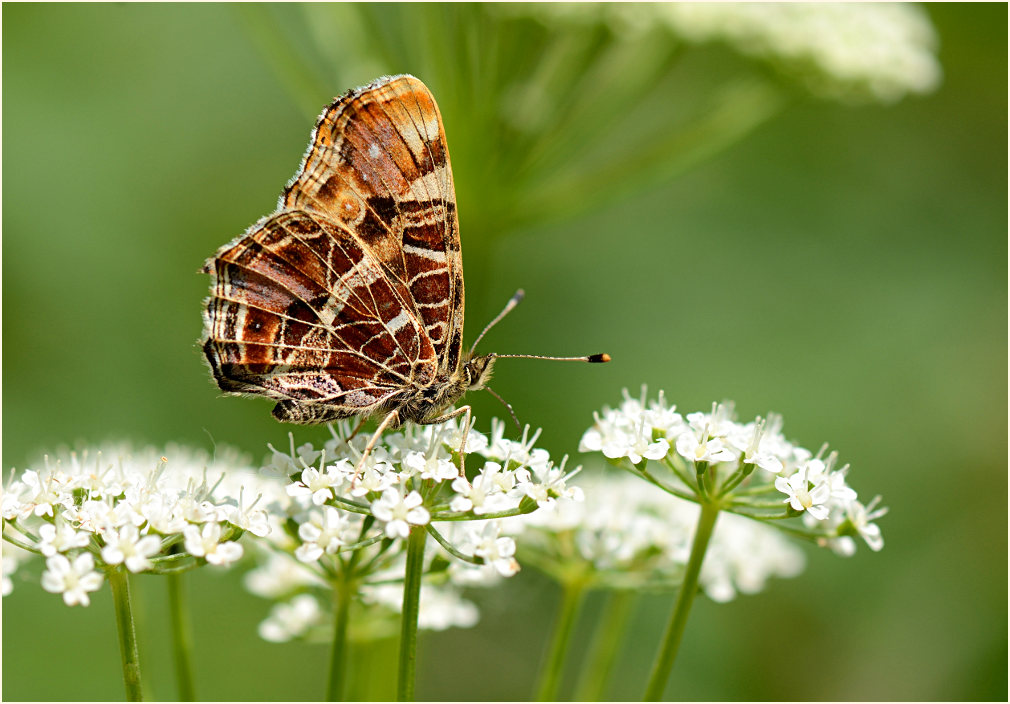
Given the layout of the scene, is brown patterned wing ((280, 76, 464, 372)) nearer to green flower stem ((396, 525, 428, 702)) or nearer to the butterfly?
the butterfly

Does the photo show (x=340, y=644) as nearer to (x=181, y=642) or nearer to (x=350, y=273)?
(x=181, y=642)

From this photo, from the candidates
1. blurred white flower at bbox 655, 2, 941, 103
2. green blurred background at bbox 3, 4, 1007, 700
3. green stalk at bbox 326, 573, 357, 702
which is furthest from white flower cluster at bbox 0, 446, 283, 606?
blurred white flower at bbox 655, 2, 941, 103

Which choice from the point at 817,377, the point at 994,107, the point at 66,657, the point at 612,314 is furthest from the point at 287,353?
the point at 994,107

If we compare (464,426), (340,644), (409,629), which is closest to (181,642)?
(340,644)

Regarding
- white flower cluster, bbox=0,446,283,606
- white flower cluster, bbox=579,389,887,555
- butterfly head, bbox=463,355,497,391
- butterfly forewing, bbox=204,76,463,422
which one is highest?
butterfly forewing, bbox=204,76,463,422

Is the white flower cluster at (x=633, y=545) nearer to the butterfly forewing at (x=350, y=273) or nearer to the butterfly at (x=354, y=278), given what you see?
the butterfly at (x=354, y=278)

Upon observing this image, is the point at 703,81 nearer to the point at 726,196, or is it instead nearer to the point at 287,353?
the point at 726,196
